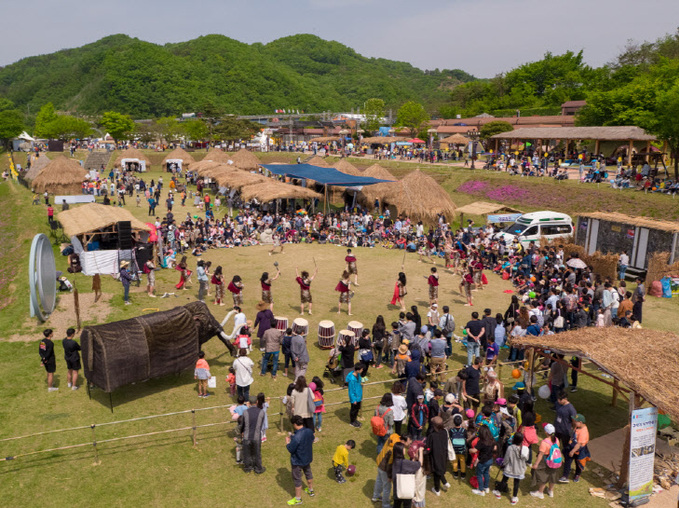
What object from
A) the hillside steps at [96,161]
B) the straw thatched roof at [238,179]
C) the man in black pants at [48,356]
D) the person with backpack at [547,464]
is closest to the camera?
the person with backpack at [547,464]

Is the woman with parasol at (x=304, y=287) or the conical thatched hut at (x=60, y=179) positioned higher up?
the conical thatched hut at (x=60, y=179)

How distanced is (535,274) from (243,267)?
464 inches

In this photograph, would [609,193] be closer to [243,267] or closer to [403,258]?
[403,258]

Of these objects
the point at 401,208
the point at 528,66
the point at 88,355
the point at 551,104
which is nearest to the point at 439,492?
the point at 88,355

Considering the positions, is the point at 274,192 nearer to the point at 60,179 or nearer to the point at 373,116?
the point at 60,179

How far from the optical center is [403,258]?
22.1m

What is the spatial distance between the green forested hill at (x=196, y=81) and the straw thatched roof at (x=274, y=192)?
86287 millimetres

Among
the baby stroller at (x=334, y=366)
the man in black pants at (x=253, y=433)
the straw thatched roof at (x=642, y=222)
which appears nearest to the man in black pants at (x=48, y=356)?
the man in black pants at (x=253, y=433)

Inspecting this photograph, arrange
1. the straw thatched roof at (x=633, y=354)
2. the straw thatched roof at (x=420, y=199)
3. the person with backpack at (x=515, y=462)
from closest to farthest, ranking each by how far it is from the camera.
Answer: the person with backpack at (x=515, y=462) → the straw thatched roof at (x=633, y=354) → the straw thatched roof at (x=420, y=199)

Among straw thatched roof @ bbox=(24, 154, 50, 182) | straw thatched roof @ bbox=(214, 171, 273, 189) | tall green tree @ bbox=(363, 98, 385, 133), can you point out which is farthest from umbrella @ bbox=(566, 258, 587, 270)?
tall green tree @ bbox=(363, 98, 385, 133)

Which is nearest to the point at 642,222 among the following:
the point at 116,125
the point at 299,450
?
the point at 299,450

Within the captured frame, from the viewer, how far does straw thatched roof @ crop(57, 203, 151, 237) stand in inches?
767

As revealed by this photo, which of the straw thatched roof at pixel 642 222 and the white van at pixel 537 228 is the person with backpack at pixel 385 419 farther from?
the white van at pixel 537 228

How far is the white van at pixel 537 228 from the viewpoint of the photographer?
75.2 ft
